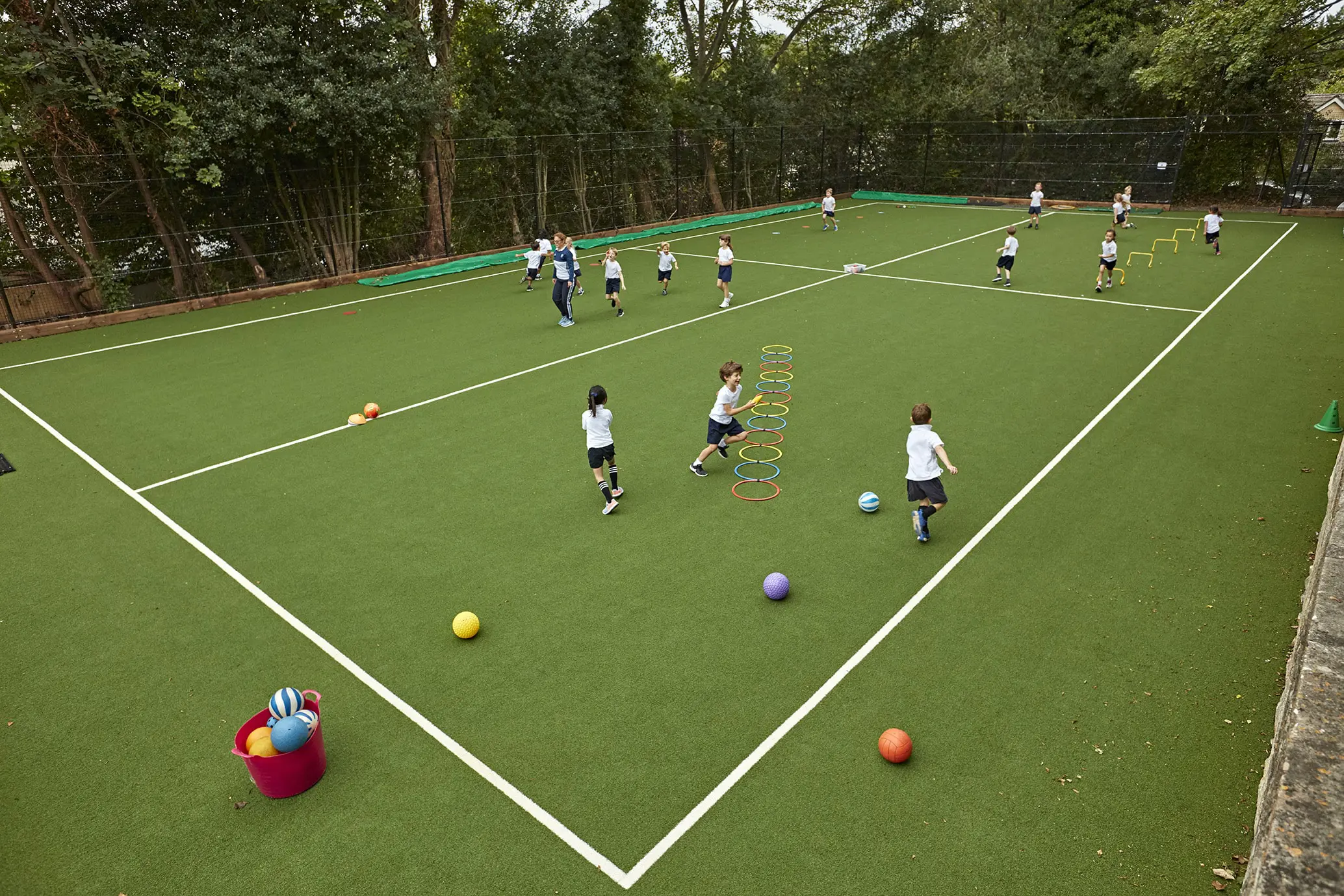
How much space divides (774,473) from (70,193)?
Answer: 1819cm

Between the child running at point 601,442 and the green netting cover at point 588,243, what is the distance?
15749 millimetres

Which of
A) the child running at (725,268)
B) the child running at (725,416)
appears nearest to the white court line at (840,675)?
the child running at (725,416)

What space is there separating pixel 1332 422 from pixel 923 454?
6.89 m

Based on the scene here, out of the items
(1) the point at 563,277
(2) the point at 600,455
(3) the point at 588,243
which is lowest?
(2) the point at 600,455

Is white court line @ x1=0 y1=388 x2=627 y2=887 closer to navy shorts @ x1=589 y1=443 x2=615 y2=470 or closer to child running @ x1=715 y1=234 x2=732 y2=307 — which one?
navy shorts @ x1=589 y1=443 x2=615 y2=470

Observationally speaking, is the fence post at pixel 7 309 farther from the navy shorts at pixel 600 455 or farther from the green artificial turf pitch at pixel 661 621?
the navy shorts at pixel 600 455

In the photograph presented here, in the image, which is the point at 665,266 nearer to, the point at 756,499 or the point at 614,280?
the point at 614,280

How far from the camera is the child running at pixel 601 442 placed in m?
8.54

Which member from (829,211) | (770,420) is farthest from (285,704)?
(829,211)

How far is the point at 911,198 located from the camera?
123 feet

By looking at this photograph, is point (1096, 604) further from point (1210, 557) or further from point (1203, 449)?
point (1203, 449)

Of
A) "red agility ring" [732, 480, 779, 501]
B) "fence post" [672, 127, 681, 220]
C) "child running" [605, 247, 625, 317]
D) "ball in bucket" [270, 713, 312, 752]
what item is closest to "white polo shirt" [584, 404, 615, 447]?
"red agility ring" [732, 480, 779, 501]

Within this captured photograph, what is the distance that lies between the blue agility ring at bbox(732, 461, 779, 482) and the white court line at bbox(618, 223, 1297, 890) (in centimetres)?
251

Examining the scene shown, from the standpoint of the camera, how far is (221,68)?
1803cm
